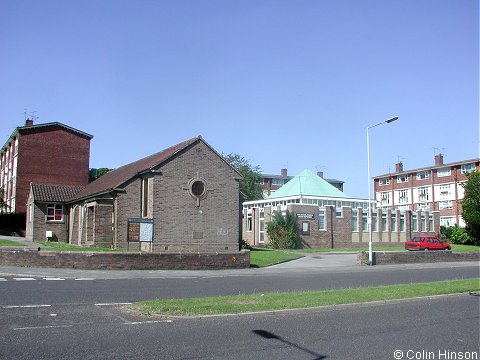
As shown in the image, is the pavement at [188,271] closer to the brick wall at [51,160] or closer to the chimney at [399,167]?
the brick wall at [51,160]

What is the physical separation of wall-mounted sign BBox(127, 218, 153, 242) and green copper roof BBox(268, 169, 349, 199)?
23088 mm

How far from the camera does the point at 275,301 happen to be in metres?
12.2

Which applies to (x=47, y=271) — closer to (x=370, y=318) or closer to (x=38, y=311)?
(x=38, y=311)

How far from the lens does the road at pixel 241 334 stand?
24.5ft

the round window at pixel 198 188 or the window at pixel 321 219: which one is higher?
the round window at pixel 198 188

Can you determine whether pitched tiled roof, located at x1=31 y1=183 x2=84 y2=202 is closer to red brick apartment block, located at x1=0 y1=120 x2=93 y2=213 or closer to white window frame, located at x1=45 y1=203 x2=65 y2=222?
white window frame, located at x1=45 y1=203 x2=65 y2=222

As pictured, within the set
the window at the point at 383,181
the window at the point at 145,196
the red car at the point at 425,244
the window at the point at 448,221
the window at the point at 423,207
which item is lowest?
the red car at the point at 425,244

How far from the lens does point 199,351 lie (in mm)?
7527

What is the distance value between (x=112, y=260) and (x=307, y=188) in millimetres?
35067

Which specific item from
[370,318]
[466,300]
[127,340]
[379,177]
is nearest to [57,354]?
[127,340]

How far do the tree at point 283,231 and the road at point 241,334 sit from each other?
3166 cm

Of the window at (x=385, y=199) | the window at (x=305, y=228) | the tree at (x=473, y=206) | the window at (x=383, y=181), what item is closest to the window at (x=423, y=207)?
the window at (x=385, y=199)

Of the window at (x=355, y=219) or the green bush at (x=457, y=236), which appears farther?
the green bush at (x=457, y=236)

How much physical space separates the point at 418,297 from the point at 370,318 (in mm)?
3644
